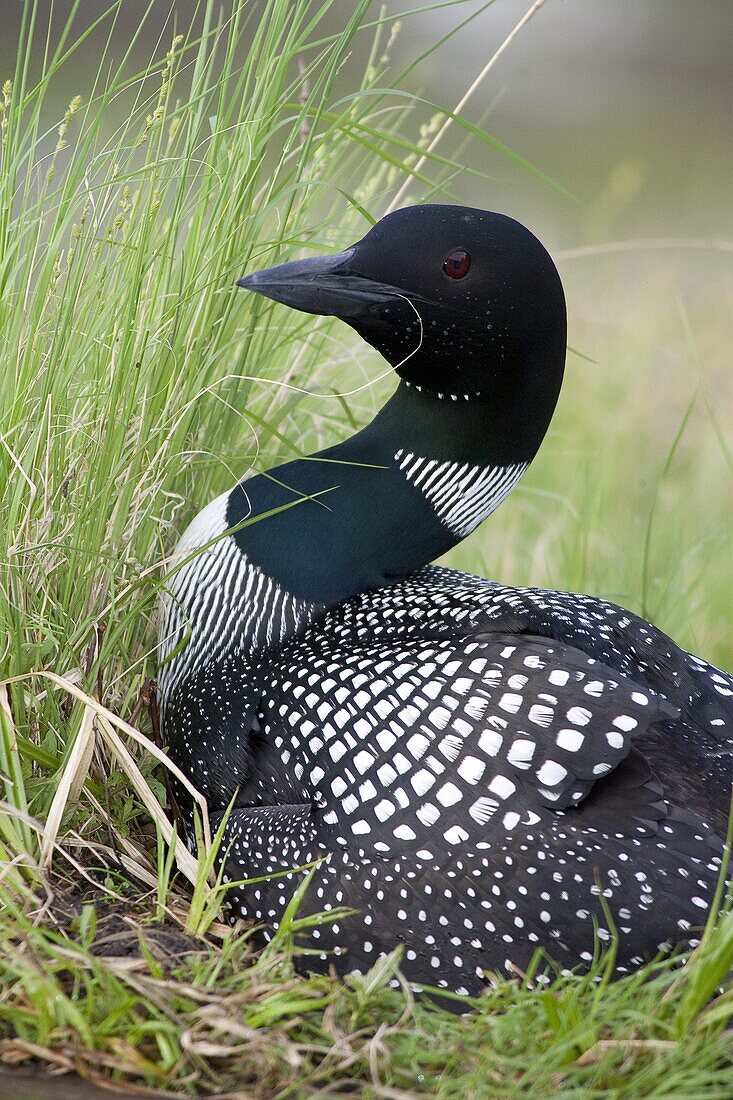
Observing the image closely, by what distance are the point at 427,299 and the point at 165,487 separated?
67cm

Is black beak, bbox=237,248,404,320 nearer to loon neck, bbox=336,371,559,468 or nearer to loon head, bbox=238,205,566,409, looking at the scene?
loon head, bbox=238,205,566,409

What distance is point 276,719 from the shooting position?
205 centimetres

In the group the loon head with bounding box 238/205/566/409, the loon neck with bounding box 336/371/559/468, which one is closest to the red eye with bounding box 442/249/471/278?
the loon head with bounding box 238/205/566/409

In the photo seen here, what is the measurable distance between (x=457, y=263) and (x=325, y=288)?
23 centimetres

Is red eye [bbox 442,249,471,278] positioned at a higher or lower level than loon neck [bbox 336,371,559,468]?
higher

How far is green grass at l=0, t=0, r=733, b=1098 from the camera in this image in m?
1.61

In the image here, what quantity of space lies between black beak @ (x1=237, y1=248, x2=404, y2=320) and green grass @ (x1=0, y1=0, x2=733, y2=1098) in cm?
17

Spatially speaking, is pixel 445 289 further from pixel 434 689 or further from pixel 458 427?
pixel 434 689

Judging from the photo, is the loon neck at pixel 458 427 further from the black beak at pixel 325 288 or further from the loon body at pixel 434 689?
the black beak at pixel 325 288

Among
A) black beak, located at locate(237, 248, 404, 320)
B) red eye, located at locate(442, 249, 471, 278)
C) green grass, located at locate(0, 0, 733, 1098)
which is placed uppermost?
red eye, located at locate(442, 249, 471, 278)

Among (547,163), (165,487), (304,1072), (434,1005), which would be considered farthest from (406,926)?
(547,163)

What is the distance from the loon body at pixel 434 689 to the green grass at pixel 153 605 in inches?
3.8

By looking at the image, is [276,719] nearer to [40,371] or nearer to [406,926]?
[406,926]

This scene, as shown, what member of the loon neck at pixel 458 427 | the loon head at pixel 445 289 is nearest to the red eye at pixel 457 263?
the loon head at pixel 445 289
